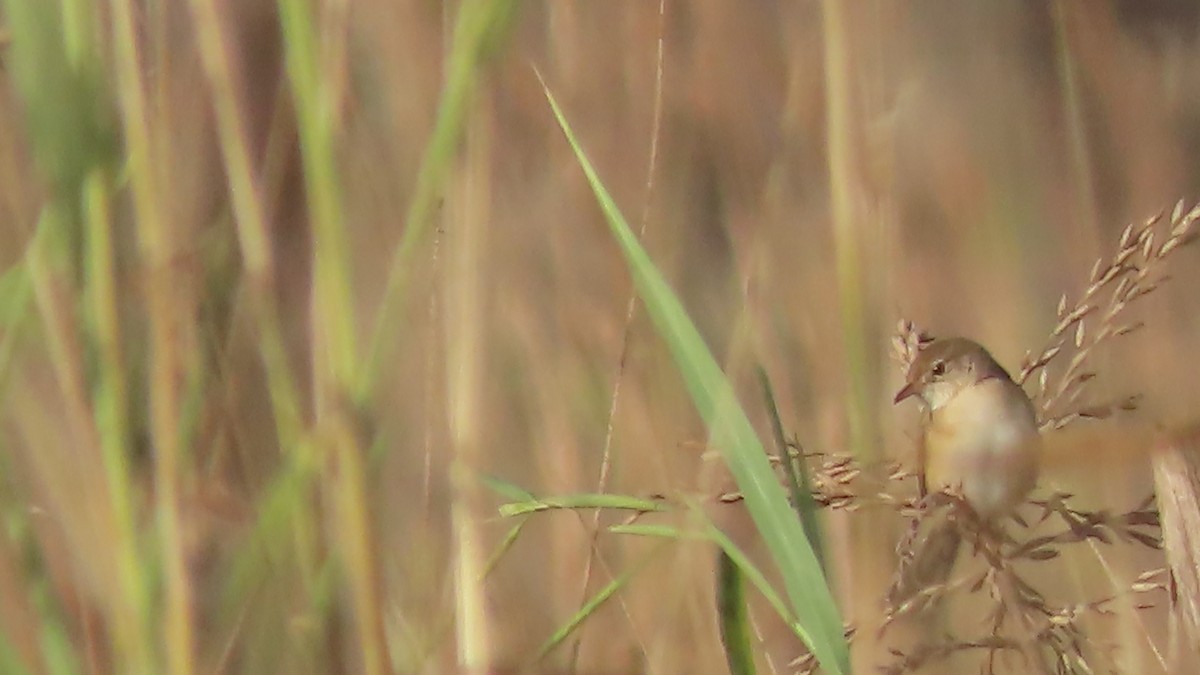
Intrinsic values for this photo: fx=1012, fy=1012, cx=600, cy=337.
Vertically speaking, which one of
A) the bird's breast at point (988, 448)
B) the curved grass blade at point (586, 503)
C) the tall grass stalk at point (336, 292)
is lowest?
the bird's breast at point (988, 448)

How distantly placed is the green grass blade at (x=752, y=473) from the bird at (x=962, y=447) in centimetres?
10

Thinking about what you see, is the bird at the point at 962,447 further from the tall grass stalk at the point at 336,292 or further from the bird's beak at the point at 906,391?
the tall grass stalk at the point at 336,292

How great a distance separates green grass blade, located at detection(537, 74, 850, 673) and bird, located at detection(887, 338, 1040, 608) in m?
0.10

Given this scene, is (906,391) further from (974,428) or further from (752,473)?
(752,473)

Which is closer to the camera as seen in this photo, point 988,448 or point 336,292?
point 336,292

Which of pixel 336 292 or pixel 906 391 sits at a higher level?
pixel 336 292

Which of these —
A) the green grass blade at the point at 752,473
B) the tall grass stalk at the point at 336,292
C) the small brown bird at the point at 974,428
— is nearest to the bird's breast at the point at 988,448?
the small brown bird at the point at 974,428

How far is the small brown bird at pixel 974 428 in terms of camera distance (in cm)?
51

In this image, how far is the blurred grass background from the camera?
415 mm

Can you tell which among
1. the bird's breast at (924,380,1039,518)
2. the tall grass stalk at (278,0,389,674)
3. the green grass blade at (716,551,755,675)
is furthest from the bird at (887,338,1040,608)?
the tall grass stalk at (278,0,389,674)

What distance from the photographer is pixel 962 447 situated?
22.3 inches

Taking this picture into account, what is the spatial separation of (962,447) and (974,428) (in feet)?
0.06

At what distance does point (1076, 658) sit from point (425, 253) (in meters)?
0.40

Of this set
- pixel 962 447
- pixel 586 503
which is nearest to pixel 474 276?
pixel 586 503
